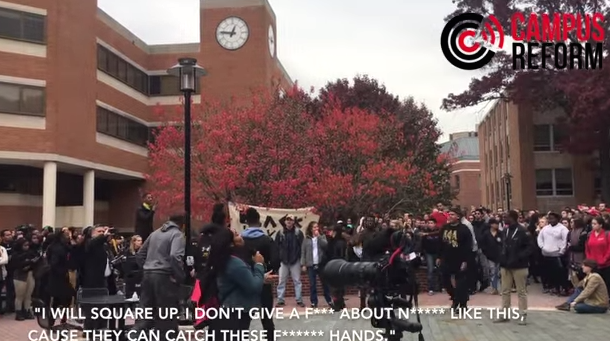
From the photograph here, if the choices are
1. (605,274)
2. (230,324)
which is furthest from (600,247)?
(230,324)

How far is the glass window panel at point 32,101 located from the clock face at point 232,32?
40.4 feet

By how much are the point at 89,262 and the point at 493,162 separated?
47.0 meters

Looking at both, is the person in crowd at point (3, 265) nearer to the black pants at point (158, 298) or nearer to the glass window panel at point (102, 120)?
the black pants at point (158, 298)

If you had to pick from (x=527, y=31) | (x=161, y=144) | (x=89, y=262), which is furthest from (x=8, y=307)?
(x=527, y=31)

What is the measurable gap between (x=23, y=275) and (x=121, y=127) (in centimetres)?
2084

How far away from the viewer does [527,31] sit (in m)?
31.8

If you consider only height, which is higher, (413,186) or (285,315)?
(413,186)

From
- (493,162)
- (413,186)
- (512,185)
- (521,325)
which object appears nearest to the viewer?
(521,325)

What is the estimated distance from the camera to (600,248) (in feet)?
42.3

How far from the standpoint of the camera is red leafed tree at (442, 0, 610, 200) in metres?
28.7

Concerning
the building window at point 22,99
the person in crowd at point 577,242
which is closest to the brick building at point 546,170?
the person in crowd at point 577,242

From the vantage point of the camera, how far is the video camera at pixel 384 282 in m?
5.90

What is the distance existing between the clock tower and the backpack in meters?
29.5

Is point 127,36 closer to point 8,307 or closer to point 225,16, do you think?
A: point 225,16
